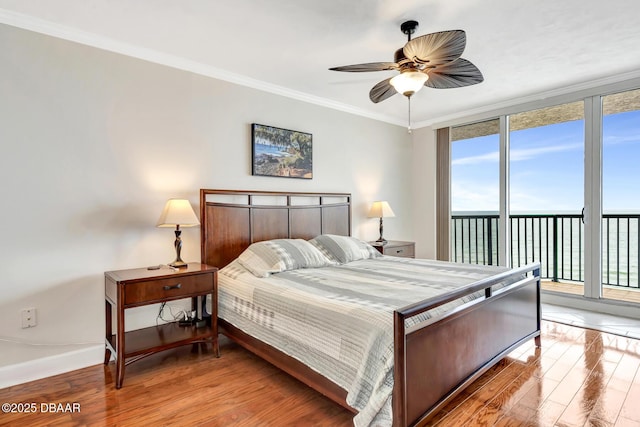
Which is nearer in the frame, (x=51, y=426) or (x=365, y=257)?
(x=51, y=426)

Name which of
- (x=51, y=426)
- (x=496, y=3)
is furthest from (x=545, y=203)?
(x=51, y=426)

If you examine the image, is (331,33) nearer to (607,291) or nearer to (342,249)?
(342,249)

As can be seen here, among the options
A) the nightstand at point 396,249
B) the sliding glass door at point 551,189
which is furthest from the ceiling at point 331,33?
the nightstand at point 396,249

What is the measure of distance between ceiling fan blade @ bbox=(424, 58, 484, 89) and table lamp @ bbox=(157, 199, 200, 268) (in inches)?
83.0

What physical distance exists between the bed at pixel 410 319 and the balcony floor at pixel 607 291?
193 centimetres

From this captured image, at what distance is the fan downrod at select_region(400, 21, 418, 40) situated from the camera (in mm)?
2375

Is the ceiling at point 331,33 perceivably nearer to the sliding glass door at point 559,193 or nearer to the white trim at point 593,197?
the white trim at point 593,197

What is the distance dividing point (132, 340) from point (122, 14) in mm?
2326

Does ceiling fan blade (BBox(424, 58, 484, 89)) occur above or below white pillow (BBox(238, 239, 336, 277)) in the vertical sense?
above

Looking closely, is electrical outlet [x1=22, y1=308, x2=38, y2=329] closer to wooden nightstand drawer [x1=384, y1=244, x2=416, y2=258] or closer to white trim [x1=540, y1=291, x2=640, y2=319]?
wooden nightstand drawer [x1=384, y1=244, x2=416, y2=258]

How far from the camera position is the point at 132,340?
2498 millimetres

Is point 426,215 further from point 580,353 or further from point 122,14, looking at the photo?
point 122,14

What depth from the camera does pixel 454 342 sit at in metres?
1.89

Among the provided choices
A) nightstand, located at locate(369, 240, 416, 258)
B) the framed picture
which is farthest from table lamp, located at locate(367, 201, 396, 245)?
the framed picture
